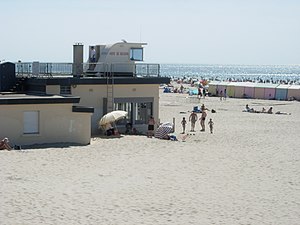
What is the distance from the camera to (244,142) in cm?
2480

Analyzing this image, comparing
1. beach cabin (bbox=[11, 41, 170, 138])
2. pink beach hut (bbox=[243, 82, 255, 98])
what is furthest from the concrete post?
pink beach hut (bbox=[243, 82, 255, 98])

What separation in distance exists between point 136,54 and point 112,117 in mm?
5136

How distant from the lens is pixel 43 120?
2112 cm

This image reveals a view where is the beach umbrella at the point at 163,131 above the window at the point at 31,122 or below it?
below

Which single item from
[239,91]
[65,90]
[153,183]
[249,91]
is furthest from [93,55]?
[239,91]

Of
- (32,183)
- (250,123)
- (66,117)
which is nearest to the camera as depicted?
(32,183)

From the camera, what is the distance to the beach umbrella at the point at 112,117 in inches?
927

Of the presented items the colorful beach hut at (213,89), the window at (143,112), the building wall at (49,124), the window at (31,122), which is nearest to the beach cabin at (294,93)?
the colorful beach hut at (213,89)

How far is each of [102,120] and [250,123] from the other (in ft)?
44.0

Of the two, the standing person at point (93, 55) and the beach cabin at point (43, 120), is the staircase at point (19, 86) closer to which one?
the standing person at point (93, 55)

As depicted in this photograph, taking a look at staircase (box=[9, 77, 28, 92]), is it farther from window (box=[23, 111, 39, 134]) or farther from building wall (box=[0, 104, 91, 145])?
window (box=[23, 111, 39, 134])

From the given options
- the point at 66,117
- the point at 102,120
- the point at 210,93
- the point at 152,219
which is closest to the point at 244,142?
the point at 102,120

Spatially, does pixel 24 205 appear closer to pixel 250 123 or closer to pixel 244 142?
pixel 244 142

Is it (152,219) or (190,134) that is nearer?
(152,219)
